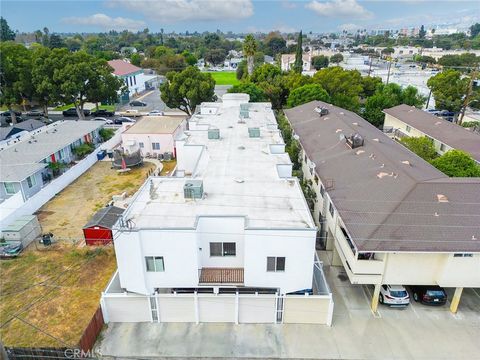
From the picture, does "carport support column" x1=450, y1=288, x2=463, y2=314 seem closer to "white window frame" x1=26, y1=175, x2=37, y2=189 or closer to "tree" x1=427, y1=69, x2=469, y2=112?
"white window frame" x1=26, y1=175, x2=37, y2=189

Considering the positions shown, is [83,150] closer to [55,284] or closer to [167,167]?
[167,167]

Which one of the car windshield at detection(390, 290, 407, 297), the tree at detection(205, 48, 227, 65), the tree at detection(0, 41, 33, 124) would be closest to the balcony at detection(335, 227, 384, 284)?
the car windshield at detection(390, 290, 407, 297)

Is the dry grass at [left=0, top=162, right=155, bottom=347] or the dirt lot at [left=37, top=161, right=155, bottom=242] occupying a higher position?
the dirt lot at [left=37, top=161, right=155, bottom=242]

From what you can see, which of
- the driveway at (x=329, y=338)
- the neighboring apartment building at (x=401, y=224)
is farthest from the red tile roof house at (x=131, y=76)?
the driveway at (x=329, y=338)

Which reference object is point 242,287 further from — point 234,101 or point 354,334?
point 234,101

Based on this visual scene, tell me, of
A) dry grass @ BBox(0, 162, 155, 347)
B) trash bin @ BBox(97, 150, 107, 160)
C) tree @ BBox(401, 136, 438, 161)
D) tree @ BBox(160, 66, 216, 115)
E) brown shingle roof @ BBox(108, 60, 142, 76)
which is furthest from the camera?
brown shingle roof @ BBox(108, 60, 142, 76)

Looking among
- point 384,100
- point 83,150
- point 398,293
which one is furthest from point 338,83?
point 398,293
